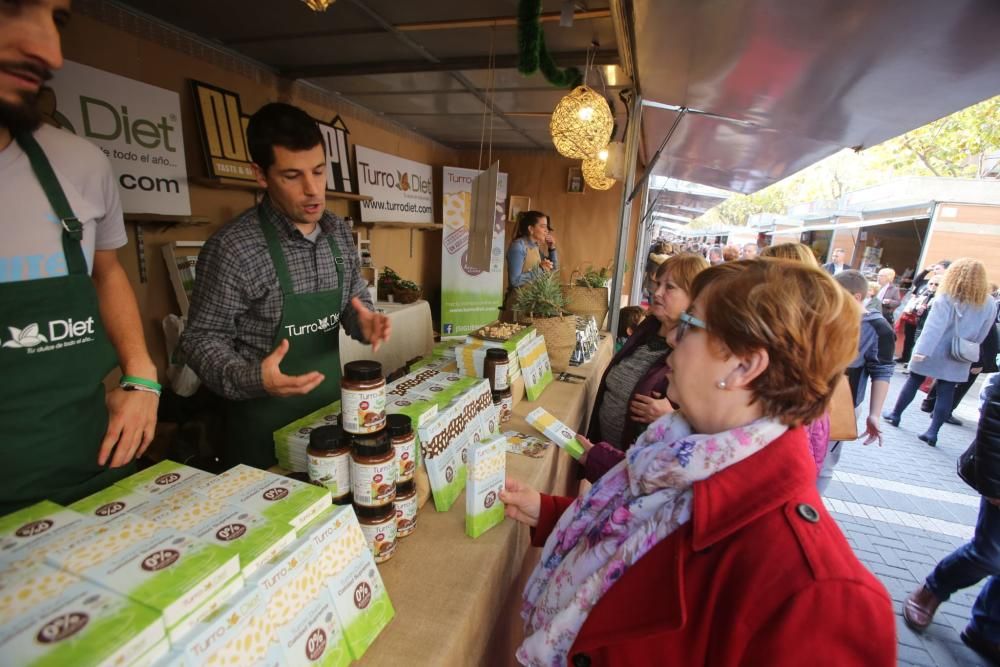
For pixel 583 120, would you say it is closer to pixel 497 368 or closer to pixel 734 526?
pixel 497 368

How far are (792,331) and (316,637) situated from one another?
0.94 metres

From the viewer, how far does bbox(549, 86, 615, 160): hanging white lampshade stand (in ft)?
8.47

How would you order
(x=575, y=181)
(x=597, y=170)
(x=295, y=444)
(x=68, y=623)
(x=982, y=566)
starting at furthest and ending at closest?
1. (x=575, y=181)
2. (x=597, y=170)
3. (x=982, y=566)
4. (x=295, y=444)
5. (x=68, y=623)

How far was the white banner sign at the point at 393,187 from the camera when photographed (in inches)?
209

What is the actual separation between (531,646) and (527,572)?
463 millimetres

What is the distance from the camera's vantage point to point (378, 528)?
945 millimetres

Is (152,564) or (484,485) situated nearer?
(152,564)

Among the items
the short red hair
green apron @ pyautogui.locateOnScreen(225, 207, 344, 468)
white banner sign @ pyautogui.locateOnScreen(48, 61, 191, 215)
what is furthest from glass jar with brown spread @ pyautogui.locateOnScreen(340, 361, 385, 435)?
white banner sign @ pyautogui.locateOnScreen(48, 61, 191, 215)

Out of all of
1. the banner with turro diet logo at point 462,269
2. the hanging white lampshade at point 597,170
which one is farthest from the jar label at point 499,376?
the banner with turro diet logo at point 462,269

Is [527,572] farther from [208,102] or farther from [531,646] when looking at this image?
[208,102]

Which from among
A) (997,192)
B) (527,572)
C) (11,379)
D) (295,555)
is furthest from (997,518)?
(997,192)

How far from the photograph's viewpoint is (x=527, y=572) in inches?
55.4

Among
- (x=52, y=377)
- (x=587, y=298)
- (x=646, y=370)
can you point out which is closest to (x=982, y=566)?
(x=646, y=370)

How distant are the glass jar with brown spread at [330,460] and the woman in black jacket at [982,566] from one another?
2750mm
